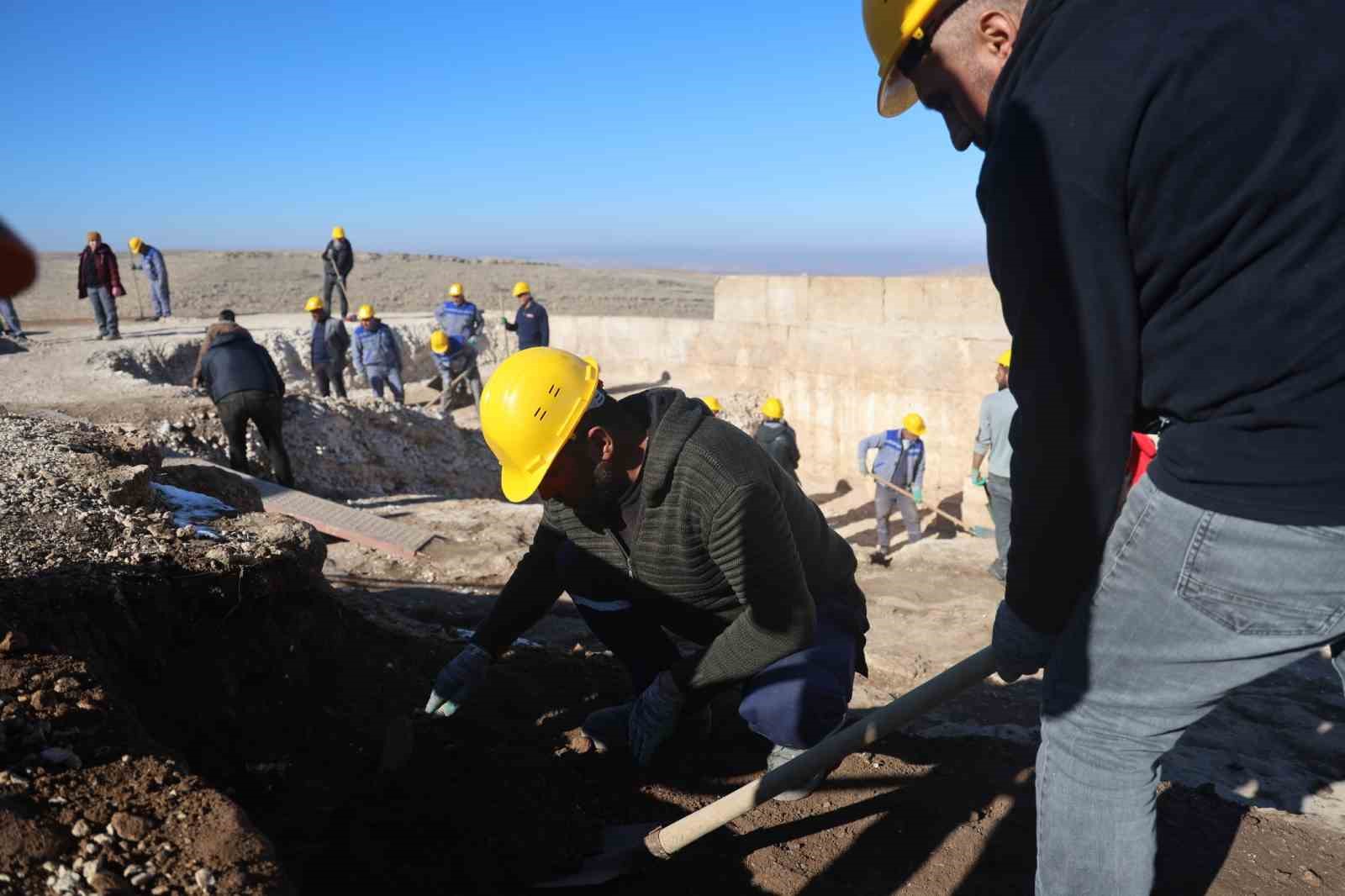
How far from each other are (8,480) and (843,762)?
3021mm

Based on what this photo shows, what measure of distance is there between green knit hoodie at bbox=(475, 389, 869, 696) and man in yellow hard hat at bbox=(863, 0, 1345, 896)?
929mm

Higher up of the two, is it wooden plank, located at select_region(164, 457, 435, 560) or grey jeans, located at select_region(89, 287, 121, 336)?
grey jeans, located at select_region(89, 287, 121, 336)

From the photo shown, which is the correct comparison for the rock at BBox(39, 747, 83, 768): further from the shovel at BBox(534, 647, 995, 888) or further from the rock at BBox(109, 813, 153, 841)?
the shovel at BBox(534, 647, 995, 888)

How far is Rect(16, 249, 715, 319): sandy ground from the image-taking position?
24328 millimetres

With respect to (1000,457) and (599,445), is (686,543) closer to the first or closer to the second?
(599,445)

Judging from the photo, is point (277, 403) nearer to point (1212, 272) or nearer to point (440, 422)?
point (440, 422)

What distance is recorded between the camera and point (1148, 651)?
1387 mm

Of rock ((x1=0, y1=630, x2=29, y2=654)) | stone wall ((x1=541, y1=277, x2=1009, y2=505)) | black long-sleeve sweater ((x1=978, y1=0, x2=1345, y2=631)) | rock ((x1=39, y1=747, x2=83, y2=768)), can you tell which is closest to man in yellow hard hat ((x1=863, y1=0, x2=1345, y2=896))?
black long-sleeve sweater ((x1=978, y1=0, x2=1345, y2=631))

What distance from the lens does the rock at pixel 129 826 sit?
5.30 ft

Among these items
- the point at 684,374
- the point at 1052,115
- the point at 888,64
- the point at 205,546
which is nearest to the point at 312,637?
the point at 205,546

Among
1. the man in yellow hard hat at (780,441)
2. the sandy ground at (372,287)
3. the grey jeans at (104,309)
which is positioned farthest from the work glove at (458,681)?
the sandy ground at (372,287)

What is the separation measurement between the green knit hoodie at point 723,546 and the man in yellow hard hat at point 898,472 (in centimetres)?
614

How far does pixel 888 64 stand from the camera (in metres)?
1.62

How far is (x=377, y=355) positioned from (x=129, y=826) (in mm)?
11397
